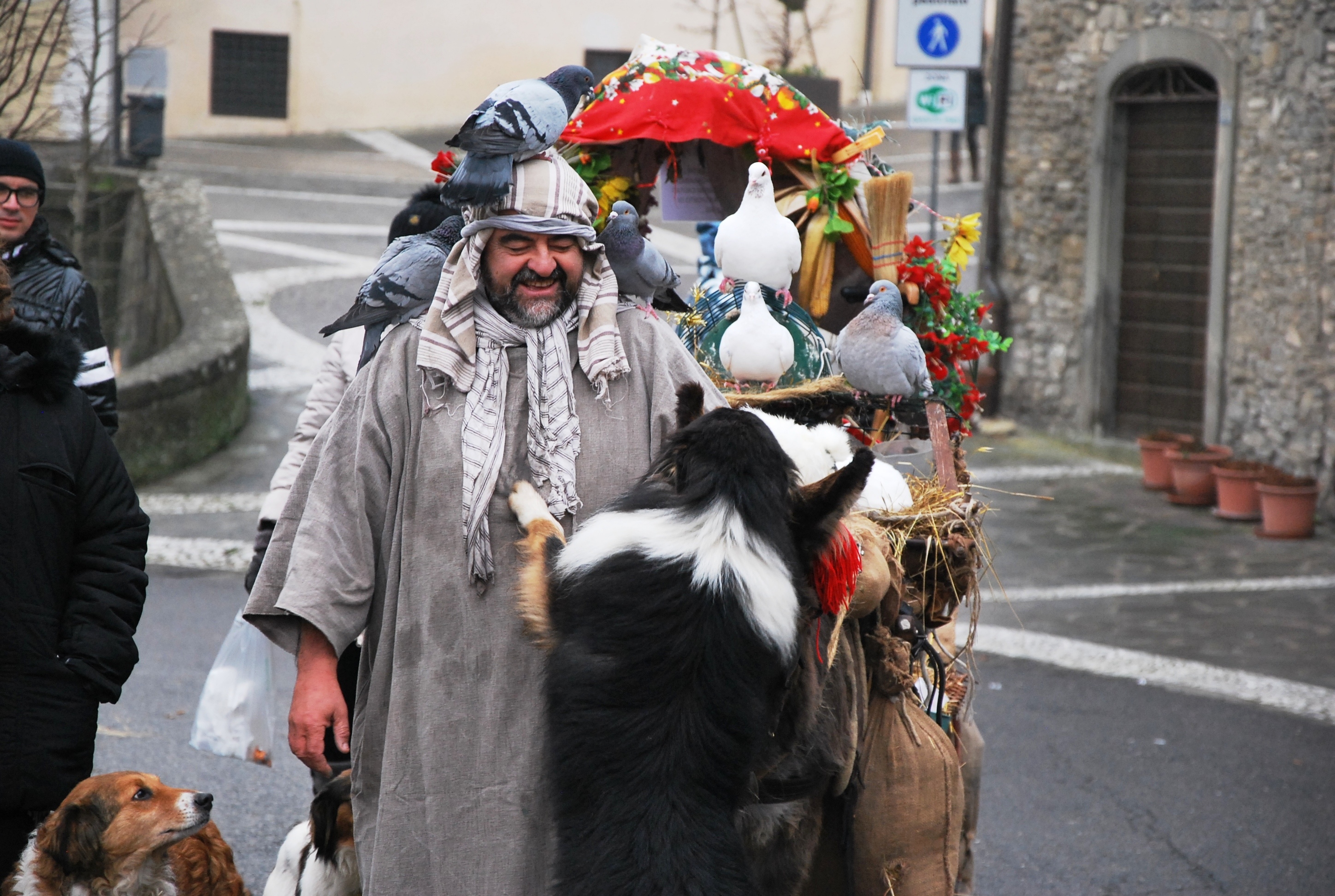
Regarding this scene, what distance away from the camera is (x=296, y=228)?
54.0ft

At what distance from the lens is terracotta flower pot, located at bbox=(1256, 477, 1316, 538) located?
9.02 m

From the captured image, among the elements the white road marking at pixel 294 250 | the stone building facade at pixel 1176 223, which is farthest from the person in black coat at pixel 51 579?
the white road marking at pixel 294 250

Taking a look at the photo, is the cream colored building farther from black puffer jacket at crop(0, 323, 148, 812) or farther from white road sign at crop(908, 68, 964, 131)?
black puffer jacket at crop(0, 323, 148, 812)

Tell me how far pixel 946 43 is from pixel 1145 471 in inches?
139

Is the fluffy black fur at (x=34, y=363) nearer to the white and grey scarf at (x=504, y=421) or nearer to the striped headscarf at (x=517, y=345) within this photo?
the striped headscarf at (x=517, y=345)

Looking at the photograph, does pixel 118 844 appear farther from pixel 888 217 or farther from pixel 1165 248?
pixel 1165 248

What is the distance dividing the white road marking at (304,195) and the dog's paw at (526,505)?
15.8 meters

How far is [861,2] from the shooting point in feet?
71.8

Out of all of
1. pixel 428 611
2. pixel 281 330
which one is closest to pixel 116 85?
pixel 281 330

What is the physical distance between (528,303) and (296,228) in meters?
14.4

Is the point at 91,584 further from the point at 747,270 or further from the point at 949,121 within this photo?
the point at 949,121

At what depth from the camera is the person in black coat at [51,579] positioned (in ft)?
9.85

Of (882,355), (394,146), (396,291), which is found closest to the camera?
(396,291)

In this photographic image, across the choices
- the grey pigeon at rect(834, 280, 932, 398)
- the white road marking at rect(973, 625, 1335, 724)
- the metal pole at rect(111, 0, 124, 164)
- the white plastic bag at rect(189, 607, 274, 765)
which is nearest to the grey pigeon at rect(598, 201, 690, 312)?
the grey pigeon at rect(834, 280, 932, 398)
